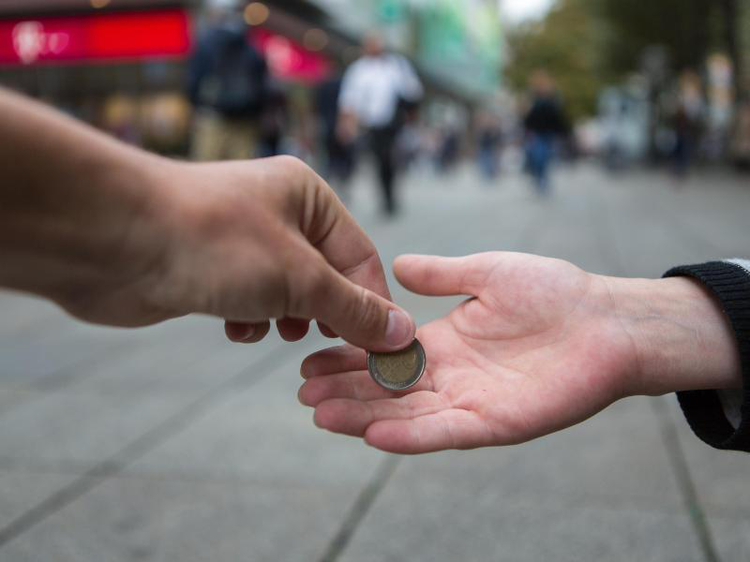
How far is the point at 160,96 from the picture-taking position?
2222 centimetres

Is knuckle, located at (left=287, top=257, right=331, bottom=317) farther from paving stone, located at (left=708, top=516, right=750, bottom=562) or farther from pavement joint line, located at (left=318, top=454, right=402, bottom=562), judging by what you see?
paving stone, located at (left=708, top=516, right=750, bottom=562)

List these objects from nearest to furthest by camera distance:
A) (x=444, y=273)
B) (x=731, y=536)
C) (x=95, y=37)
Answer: (x=444, y=273), (x=731, y=536), (x=95, y=37)

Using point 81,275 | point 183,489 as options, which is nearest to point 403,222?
point 183,489

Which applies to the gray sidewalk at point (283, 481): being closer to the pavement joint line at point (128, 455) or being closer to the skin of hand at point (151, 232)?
the pavement joint line at point (128, 455)

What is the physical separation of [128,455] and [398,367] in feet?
5.37

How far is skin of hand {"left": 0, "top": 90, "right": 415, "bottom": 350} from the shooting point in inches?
44.1

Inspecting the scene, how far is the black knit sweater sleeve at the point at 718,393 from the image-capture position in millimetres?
1617

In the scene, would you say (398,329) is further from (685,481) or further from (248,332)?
(685,481)

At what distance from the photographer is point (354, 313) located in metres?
1.47

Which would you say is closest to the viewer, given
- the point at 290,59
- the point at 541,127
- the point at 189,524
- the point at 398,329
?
the point at 398,329

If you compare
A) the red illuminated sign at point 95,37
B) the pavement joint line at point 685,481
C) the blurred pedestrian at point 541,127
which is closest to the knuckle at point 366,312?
the pavement joint line at point 685,481

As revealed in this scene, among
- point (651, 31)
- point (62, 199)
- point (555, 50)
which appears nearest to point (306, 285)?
point (62, 199)

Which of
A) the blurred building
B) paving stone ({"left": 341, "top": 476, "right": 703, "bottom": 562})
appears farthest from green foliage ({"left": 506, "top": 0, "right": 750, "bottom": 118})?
paving stone ({"left": 341, "top": 476, "right": 703, "bottom": 562})

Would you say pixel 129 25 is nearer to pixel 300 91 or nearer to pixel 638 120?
pixel 300 91
